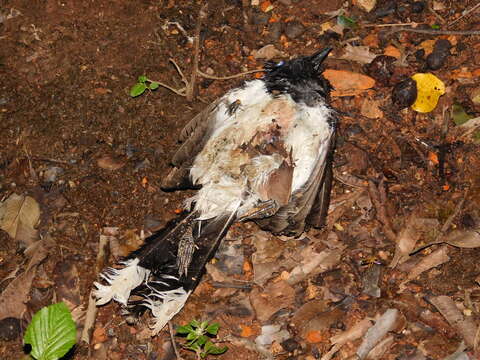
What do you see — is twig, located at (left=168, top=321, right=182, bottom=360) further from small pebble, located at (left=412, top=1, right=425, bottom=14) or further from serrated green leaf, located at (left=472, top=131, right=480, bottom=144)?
small pebble, located at (left=412, top=1, right=425, bottom=14)

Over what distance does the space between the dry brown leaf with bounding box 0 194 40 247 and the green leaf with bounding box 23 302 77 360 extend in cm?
131

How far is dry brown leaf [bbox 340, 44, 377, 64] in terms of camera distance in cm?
416

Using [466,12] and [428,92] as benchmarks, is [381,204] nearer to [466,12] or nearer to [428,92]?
[428,92]

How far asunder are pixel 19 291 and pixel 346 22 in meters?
3.21

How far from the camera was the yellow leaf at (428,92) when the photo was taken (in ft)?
12.8

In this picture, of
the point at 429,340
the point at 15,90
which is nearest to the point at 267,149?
the point at 429,340

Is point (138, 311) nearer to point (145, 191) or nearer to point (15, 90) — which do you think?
point (145, 191)

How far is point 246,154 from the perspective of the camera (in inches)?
138

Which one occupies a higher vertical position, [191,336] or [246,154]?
[246,154]

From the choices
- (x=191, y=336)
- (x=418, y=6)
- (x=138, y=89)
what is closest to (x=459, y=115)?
(x=418, y=6)

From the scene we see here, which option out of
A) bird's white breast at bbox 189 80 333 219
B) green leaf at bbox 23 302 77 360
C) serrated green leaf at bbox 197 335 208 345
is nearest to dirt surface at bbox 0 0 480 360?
serrated green leaf at bbox 197 335 208 345

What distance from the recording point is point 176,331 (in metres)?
3.37

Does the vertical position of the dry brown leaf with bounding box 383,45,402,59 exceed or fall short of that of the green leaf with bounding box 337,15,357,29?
it falls short

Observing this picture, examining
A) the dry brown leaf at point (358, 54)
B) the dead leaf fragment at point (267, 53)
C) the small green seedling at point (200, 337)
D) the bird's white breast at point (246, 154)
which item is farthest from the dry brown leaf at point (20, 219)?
→ the dry brown leaf at point (358, 54)
